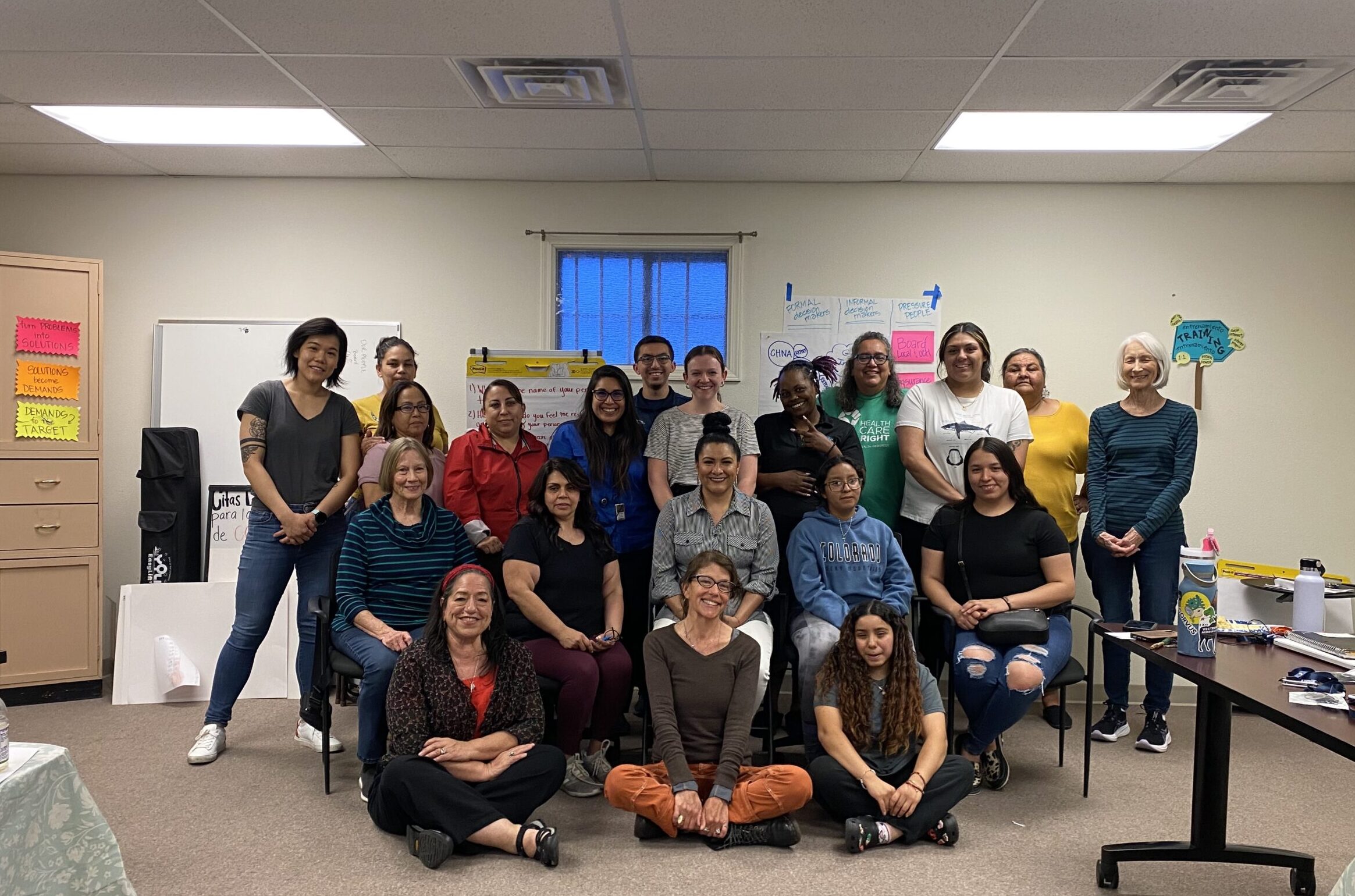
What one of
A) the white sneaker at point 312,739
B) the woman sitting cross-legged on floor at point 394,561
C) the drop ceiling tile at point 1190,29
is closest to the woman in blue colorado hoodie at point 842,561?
the woman sitting cross-legged on floor at point 394,561

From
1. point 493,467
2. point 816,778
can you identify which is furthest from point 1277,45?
point 493,467

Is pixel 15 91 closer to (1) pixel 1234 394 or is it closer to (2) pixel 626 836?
(2) pixel 626 836

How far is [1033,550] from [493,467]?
79.0 inches

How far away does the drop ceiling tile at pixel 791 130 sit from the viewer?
3.75 metres

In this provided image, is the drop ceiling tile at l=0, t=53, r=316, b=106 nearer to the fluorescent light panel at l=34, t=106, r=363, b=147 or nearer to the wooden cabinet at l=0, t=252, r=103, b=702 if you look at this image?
the fluorescent light panel at l=34, t=106, r=363, b=147

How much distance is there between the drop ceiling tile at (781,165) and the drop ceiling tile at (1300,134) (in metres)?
1.34

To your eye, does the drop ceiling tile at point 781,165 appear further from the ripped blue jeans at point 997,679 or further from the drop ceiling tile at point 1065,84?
the ripped blue jeans at point 997,679

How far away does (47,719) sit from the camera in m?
3.99

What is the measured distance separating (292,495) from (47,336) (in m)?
1.69

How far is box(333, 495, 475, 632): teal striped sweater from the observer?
328 cm

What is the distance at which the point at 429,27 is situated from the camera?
298cm

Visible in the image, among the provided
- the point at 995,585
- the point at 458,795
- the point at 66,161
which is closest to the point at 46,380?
the point at 66,161

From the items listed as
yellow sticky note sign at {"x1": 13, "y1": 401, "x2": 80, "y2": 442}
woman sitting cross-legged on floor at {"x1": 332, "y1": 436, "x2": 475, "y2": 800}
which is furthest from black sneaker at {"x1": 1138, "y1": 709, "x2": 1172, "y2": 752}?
yellow sticky note sign at {"x1": 13, "y1": 401, "x2": 80, "y2": 442}

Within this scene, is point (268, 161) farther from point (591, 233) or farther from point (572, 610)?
point (572, 610)
